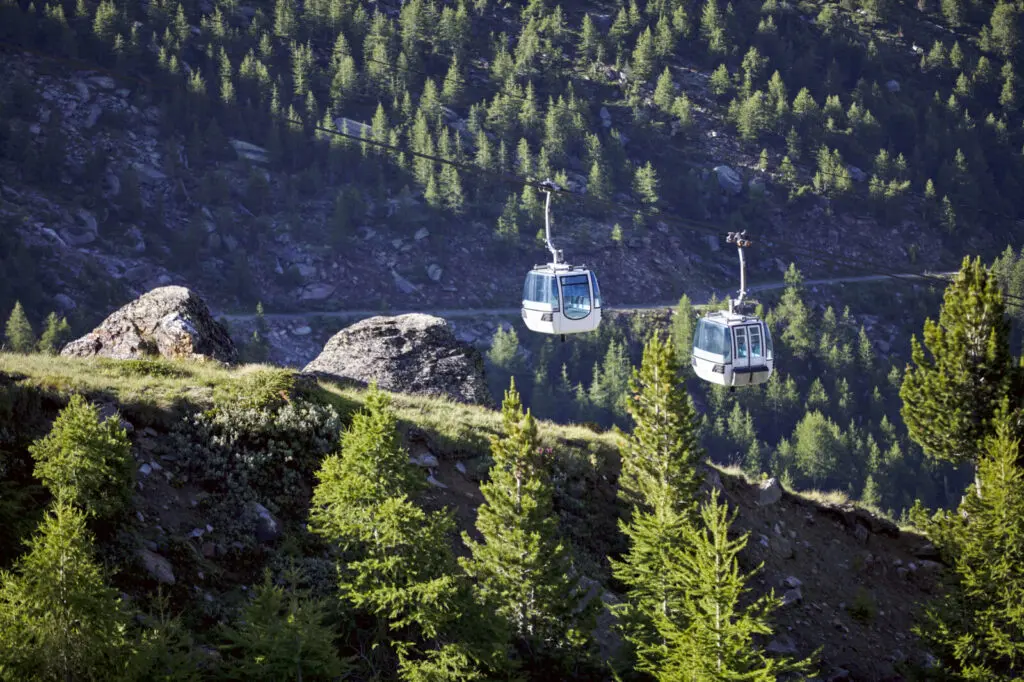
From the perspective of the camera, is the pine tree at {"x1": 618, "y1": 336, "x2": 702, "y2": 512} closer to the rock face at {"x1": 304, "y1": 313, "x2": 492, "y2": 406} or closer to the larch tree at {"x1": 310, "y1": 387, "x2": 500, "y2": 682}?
the larch tree at {"x1": 310, "y1": 387, "x2": 500, "y2": 682}

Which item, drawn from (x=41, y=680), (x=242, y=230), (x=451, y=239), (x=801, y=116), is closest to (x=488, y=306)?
(x=451, y=239)

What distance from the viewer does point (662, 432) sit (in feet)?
80.3

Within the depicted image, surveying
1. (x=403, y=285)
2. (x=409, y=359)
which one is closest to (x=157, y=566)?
(x=409, y=359)

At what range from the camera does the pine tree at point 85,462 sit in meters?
16.4

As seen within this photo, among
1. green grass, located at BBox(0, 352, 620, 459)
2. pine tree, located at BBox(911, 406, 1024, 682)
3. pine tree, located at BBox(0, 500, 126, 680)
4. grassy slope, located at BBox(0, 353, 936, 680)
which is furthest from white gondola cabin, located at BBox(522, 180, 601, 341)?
pine tree, located at BBox(0, 500, 126, 680)

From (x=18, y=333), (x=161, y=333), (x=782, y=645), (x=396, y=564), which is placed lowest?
(x=18, y=333)

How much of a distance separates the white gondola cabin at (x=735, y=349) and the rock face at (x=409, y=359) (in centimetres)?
1006

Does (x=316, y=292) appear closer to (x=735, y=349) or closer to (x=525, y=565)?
(x=735, y=349)

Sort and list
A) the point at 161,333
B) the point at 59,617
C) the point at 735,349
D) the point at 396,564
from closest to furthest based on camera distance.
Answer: the point at 59,617
the point at 396,564
the point at 735,349
the point at 161,333

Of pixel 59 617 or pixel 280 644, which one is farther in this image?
pixel 280 644

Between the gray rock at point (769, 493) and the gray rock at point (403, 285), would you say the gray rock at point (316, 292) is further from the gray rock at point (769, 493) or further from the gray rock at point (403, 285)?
the gray rock at point (769, 493)

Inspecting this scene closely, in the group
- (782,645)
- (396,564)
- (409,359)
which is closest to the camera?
(396,564)

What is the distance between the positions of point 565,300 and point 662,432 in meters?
5.48

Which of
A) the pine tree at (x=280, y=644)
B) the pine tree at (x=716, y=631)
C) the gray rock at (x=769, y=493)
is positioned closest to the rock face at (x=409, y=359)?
the gray rock at (x=769, y=493)
